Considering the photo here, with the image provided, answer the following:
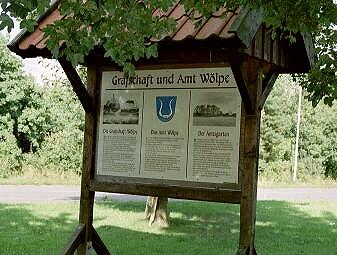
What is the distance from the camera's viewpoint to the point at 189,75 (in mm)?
5664

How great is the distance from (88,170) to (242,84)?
2.11m

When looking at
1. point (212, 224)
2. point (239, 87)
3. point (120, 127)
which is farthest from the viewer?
point (212, 224)

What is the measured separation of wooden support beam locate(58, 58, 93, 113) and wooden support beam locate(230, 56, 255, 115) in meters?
1.79

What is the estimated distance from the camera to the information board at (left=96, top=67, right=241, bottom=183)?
546 cm

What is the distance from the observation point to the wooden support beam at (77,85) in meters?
5.76

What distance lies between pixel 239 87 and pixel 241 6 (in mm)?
831

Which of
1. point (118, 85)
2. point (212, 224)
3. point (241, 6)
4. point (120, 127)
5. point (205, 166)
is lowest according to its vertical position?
point (212, 224)

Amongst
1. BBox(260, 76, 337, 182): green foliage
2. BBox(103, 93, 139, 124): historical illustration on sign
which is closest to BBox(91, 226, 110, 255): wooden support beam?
BBox(103, 93, 139, 124): historical illustration on sign

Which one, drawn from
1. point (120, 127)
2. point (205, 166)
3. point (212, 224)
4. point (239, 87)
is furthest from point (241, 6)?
point (212, 224)

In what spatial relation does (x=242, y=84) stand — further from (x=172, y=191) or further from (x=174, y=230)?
(x=174, y=230)

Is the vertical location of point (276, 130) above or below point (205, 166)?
above

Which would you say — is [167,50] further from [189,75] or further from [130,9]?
[130,9]

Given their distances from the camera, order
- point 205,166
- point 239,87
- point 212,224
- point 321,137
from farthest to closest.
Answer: point 321,137 < point 212,224 < point 205,166 < point 239,87

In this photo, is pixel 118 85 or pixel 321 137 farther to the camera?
pixel 321 137
